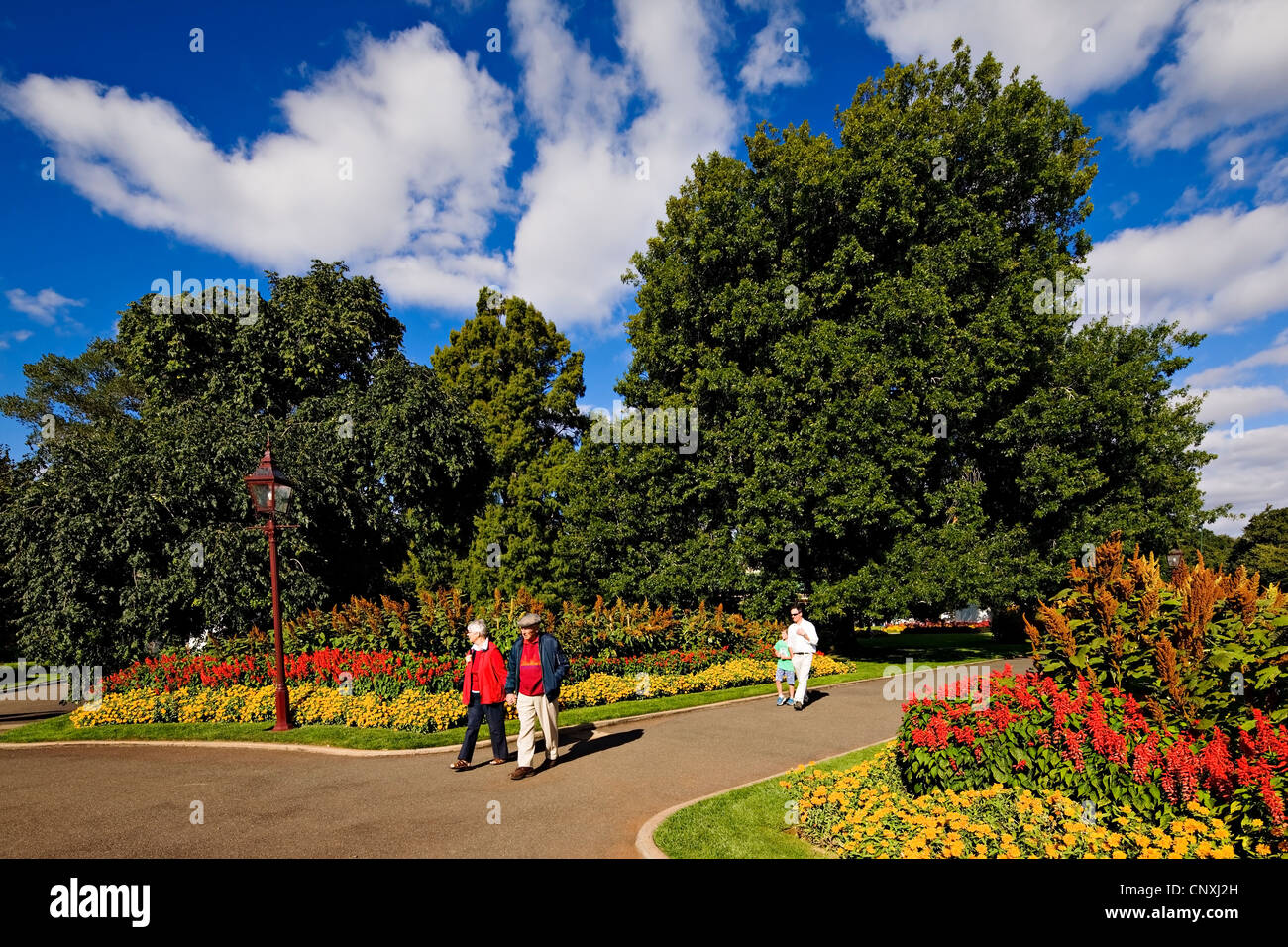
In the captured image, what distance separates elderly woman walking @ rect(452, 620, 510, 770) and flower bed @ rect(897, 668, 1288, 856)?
4601 millimetres

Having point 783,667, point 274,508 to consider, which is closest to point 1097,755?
point 783,667

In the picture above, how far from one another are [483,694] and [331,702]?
14.2ft

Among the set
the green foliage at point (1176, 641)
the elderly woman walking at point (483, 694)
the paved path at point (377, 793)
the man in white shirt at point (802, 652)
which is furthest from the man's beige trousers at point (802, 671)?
the elderly woman walking at point (483, 694)

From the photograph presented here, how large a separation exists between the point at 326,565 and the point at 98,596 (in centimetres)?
494

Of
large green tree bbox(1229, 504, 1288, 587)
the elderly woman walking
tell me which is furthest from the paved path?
large green tree bbox(1229, 504, 1288, 587)

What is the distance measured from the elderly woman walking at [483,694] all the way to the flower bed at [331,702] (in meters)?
2.04

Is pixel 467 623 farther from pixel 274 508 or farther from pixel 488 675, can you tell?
pixel 488 675

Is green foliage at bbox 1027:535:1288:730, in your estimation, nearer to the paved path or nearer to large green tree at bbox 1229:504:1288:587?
the paved path

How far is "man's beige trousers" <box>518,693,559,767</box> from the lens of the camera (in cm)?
749

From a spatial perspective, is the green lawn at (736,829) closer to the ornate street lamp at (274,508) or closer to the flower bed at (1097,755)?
the flower bed at (1097,755)
